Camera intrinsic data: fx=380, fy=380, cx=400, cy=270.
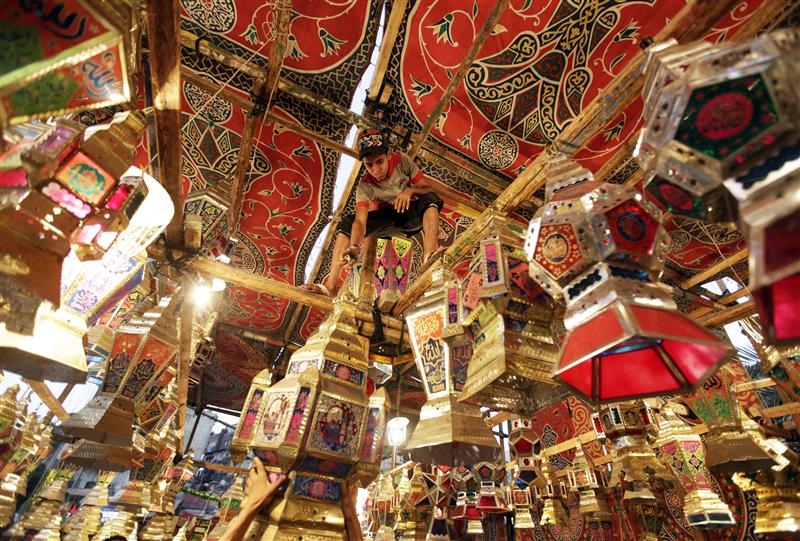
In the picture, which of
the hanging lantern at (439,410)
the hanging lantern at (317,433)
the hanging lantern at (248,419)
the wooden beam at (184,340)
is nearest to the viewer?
the hanging lantern at (439,410)

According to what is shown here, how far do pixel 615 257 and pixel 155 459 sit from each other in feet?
21.3

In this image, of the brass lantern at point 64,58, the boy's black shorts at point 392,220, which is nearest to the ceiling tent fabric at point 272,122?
the boy's black shorts at point 392,220

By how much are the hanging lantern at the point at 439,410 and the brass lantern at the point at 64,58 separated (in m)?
1.85

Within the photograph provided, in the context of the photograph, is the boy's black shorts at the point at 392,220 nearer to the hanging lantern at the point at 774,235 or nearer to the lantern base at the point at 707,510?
the hanging lantern at the point at 774,235

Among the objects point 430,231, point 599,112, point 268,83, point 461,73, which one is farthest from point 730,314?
point 268,83

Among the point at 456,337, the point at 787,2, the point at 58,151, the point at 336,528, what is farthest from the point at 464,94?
the point at 336,528

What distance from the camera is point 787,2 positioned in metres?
1.70

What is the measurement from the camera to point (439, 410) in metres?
2.13

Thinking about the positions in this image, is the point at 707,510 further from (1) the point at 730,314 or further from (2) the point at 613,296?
(2) the point at 613,296

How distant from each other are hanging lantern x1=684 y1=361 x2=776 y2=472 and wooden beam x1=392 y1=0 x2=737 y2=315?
7.92 feet

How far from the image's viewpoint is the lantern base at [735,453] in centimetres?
287

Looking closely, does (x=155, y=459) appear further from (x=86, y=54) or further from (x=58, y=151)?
(x=86, y=54)

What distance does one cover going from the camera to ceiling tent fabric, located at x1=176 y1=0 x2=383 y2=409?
3.54 m

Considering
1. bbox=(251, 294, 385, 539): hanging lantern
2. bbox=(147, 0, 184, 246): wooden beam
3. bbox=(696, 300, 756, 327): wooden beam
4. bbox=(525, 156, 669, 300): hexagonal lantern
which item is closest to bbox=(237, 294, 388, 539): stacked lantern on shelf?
bbox=(251, 294, 385, 539): hanging lantern
